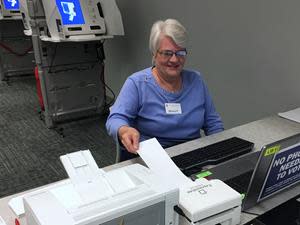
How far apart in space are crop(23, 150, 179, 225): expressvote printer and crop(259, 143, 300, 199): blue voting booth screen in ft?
1.13

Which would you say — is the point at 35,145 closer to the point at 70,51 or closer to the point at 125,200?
the point at 70,51

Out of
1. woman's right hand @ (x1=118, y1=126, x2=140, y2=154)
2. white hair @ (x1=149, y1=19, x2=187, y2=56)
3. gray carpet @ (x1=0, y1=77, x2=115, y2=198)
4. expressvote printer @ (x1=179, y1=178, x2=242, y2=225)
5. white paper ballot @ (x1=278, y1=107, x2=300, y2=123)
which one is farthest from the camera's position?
gray carpet @ (x1=0, y1=77, x2=115, y2=198)

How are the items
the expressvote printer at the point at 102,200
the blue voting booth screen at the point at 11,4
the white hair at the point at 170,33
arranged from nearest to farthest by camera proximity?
the expressvote printer at the point at 102,200
the white hair at the point at 170,33
the blue voting booth screen at the point at 11,4

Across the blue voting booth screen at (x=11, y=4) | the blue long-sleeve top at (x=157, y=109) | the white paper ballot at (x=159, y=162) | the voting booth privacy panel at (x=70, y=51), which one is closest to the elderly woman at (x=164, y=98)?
the blue long-sleeve top at (x=157, y=109)

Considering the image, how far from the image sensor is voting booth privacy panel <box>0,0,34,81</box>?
5027 millimetres

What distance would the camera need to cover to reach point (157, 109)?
1.63 metres

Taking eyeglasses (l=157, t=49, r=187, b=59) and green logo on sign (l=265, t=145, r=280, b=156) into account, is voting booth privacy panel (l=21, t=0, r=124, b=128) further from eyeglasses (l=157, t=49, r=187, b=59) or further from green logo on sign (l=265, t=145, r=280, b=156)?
green logo on sign (l=265, t=145, r=280, b=156)

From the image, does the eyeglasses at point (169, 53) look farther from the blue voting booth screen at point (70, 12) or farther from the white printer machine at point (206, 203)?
the blue voting booth screen at point (70, 12)

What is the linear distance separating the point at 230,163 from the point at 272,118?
2.36 ft

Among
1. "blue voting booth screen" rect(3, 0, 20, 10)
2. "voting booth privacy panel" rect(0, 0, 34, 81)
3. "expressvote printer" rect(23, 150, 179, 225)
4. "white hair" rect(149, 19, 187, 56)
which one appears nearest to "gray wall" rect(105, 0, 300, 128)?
"white hair" rect(149, 19, 187, 56)

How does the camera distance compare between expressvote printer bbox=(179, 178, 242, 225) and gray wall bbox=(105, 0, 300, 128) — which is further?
gray wall bbox=(105, 0, 300, 128)

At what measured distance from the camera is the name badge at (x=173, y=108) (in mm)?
1631

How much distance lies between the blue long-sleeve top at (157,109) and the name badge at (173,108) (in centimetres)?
2

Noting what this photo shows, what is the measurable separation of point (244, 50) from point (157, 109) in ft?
3.31
